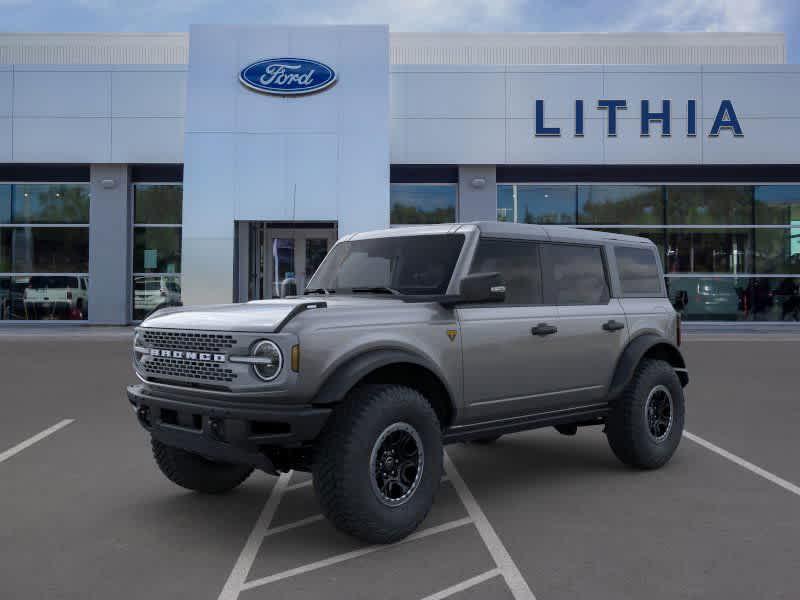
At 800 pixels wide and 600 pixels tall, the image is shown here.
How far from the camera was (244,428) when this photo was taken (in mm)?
4289

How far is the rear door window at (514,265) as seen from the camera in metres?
5.56

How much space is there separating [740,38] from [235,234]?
1876 cm

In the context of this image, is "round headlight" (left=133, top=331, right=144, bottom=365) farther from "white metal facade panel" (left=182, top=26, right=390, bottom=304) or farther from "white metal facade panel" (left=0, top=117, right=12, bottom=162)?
"white metal facade panel" (left=0, top=117, right=12, bottom=162)

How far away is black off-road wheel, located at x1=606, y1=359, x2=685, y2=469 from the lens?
6.23 meters

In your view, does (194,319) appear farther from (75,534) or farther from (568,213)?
(568,213)

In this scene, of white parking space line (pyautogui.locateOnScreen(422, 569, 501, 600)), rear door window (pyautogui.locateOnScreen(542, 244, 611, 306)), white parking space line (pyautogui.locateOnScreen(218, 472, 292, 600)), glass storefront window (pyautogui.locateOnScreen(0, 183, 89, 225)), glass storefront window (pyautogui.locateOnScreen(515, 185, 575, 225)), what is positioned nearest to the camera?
white parking space line (pyautogui.locateOnScreen(422, 569, 501, 600))

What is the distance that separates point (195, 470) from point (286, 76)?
17650mm

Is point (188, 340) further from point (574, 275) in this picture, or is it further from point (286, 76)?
point (286, 76)

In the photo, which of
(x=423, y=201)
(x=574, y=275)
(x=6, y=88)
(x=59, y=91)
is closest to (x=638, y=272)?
(x=574, y=275)

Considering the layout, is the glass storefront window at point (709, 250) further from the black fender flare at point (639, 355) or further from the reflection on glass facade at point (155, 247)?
the black fender flare at point (639, 355)

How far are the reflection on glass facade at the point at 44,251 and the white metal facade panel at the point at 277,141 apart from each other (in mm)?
4467

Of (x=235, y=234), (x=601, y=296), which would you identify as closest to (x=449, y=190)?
(x=235, y=234)

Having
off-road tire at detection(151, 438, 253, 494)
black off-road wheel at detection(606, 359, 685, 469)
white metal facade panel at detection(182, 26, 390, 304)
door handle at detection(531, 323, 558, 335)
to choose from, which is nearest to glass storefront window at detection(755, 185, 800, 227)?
white metal facade panel at detection(182, 26, 390, 304)

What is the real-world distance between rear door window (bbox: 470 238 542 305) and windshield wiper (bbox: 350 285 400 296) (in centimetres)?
56
